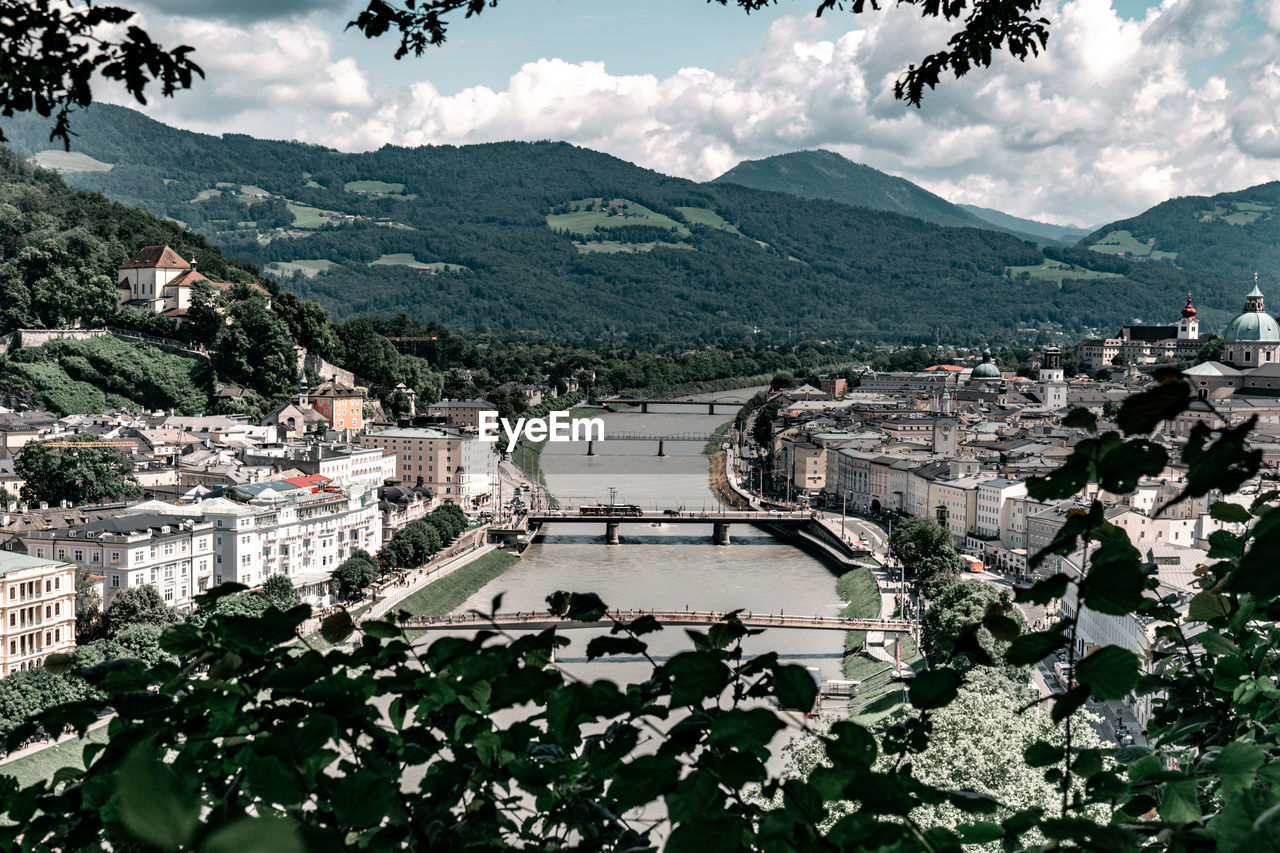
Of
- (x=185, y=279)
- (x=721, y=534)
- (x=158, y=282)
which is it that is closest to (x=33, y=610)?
(x=721, y=534)

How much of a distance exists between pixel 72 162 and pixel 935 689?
153 meters

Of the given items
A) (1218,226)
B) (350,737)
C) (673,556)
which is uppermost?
(1218,226)

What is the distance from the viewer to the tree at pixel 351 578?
82.8 feet

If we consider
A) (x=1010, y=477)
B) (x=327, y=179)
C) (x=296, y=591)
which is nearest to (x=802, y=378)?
(x=1010, y=477)

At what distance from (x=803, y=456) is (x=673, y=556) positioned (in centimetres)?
1409

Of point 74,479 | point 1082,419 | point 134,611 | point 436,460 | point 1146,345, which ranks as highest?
point 1146,345

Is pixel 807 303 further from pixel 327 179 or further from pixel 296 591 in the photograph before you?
pixel 296 591

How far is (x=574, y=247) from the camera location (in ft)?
525

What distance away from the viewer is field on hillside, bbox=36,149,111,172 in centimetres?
A: 13838

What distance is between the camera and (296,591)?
936 inches

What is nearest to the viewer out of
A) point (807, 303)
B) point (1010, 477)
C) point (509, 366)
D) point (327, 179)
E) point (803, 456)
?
point (1010, 477)

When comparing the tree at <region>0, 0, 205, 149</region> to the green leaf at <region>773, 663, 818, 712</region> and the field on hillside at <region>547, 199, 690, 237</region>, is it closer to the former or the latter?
the green leaf at <region>773, 663, 818, 712</region>

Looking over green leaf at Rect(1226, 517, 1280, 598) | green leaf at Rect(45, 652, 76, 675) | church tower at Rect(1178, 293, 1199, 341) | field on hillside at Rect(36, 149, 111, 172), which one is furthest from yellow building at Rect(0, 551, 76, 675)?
field on hillside at Rect(36, 149, 111, 172)

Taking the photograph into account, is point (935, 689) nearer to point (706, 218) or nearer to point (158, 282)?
point (158, 282)
